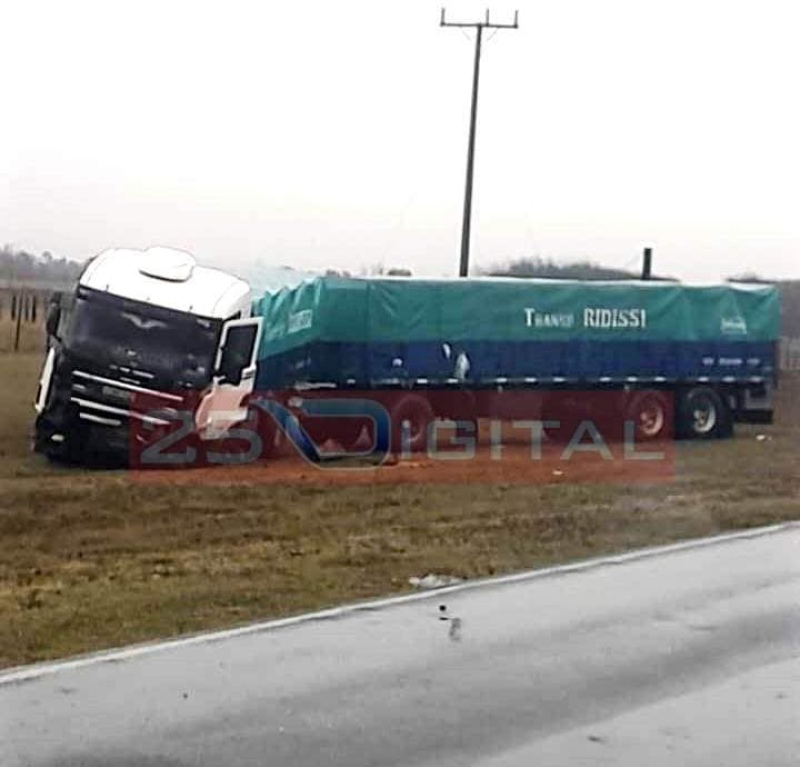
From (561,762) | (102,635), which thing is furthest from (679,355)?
(561,762)

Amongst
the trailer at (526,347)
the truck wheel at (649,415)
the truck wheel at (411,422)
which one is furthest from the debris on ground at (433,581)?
the truck wheel at (649,415)

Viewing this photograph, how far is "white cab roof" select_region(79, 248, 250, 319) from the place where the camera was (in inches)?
942

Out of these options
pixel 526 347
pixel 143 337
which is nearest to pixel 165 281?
pixel 143 337

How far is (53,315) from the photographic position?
79.3 ft

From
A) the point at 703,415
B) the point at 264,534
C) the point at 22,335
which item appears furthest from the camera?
the point at 703,415

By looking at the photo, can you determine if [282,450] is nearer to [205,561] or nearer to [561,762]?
[205,561]

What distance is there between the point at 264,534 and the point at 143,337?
263 inches

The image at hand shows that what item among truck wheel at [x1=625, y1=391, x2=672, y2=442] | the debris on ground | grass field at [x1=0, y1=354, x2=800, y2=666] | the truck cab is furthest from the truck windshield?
the debris on ground

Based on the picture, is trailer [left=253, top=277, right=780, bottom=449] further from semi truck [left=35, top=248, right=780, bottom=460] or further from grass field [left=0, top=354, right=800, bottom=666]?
grass field [left=0, top=354, right=800, bottom=666]

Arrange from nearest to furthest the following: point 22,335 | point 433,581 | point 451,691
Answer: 1. point 451,691
2. point 433,581
3. point 22,335

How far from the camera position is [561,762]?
7.43m

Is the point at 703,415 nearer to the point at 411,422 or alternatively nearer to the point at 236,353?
the point at 411,422

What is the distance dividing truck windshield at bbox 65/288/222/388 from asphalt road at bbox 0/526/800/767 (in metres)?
12.4

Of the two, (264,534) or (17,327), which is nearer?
(264,534)
